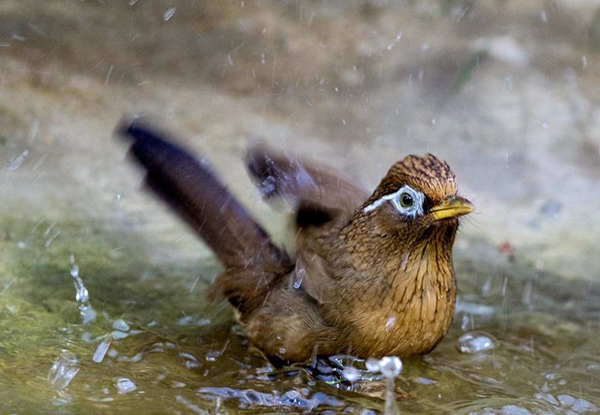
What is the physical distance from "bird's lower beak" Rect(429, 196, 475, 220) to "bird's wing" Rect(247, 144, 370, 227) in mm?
797

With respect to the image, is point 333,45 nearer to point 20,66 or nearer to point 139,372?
point 20,66

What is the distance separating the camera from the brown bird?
179 inches

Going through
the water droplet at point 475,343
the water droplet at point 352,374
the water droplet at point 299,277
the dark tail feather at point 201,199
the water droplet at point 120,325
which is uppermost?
the dark tail feather at point 201,199

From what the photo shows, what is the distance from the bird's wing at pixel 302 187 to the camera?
4973 mm

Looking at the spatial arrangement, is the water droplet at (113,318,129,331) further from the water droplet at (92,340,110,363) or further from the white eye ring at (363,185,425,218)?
the white eye ring at (363,185,425,218)

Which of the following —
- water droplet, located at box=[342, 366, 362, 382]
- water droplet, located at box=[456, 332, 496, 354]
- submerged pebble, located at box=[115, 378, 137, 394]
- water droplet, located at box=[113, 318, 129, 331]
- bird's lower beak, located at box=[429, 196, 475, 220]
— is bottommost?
submerged pebble, located at box=[115, 378, 137, 394]

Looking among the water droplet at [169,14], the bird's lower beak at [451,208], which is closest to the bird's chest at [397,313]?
the bird's lower beak at [451,208]

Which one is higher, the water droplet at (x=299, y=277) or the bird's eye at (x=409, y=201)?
the bird's eye at (x=409, y=201)

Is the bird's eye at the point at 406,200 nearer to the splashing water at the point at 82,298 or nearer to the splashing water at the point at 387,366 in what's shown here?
the splashing water at the point at 387,366

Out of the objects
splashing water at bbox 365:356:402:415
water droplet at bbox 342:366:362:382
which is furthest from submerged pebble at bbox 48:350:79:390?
splashing water at bbox 365:356:402:415

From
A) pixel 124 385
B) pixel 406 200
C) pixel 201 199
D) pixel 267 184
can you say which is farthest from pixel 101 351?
pixel 406 200

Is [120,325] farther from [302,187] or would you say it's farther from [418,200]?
[418,200]

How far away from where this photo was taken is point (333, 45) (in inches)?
322

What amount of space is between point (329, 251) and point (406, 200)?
1.84ft
